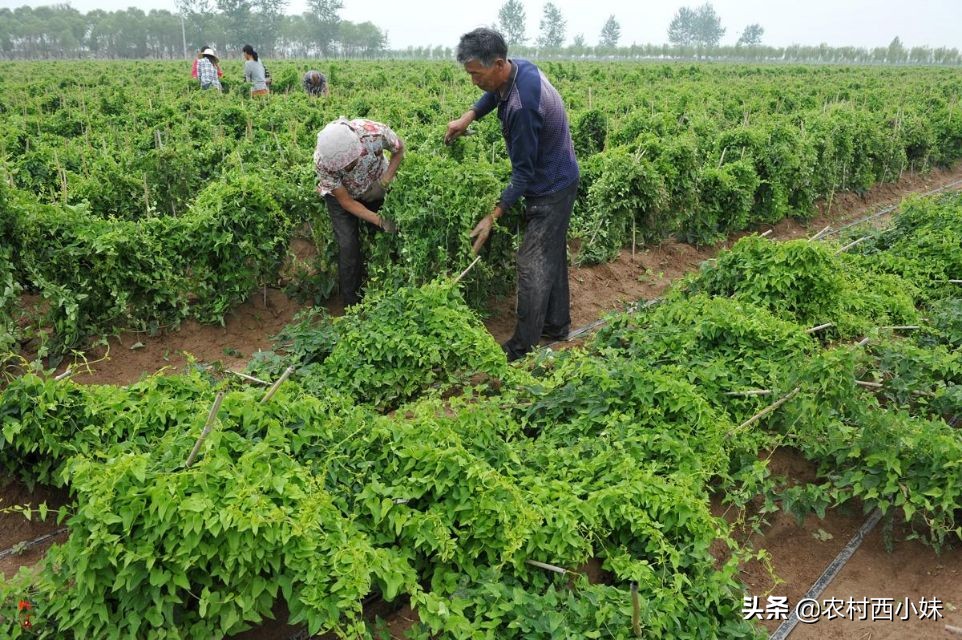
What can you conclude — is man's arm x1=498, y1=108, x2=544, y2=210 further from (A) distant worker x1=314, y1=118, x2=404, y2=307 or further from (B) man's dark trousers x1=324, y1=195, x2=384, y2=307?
(B) man's dark trousers x1=324, y1=195, x2=384, y2=307

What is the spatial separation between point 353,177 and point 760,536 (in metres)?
4.17

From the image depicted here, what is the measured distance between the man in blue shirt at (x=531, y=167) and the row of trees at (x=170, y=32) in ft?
285

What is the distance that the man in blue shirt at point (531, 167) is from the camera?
5.12 metres

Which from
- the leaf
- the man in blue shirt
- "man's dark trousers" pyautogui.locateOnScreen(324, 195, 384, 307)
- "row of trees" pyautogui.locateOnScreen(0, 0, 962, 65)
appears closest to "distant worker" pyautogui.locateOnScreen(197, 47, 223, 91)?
"man's dark trousers" pyautogui.locateOnScreen(324, 195, 384, 307)

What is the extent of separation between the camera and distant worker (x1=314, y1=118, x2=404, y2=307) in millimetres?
A: 5809

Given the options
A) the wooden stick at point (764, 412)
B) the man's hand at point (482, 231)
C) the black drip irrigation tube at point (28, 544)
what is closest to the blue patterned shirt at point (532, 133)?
the man's hand at point (482, 231)

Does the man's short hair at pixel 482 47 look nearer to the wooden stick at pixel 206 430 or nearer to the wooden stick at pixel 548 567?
the wooden stick at pixel 206 430

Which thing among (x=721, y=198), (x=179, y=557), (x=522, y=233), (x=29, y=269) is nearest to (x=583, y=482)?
(x=179, y=557)

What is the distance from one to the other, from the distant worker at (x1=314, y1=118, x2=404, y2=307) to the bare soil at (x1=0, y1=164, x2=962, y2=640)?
718 mm

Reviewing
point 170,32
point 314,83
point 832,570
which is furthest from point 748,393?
point 170,32

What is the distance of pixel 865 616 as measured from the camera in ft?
11.9

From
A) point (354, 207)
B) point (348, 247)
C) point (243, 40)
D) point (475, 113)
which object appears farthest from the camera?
point (243, 40)

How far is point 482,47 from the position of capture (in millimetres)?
4965

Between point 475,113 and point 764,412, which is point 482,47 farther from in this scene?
point 764,412
